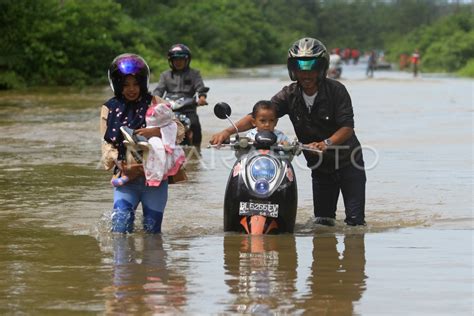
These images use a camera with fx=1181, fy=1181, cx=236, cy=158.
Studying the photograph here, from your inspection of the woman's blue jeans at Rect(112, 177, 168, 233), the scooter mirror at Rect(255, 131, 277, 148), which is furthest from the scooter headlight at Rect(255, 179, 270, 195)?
the woman's blue jeans at Rect(112, 177, 168, 233)

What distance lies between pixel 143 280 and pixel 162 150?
1.47 metres

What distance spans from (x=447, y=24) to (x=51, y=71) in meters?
57.3

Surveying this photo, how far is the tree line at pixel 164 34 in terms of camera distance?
41406 mm

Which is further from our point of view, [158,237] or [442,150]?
[442,150]

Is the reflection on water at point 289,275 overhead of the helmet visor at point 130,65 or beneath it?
beneath

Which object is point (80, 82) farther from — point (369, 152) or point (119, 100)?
point (119, 100)

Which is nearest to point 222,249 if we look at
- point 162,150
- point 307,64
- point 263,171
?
point 263,171

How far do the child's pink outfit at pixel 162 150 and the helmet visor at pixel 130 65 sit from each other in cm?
32

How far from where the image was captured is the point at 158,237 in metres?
9.22

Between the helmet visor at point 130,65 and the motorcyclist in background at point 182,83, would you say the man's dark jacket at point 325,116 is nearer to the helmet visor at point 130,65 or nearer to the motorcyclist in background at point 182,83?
the helmet visor at point 130,65

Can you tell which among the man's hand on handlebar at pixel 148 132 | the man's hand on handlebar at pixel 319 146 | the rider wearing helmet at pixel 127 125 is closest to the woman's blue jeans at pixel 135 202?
the rider wearing helmet at pixel 127 125

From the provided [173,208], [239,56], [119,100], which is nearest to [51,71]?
[173,208]

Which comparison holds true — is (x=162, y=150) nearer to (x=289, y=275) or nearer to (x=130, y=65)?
(x=130, y=65)

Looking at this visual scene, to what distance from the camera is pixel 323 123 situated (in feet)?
30.7
